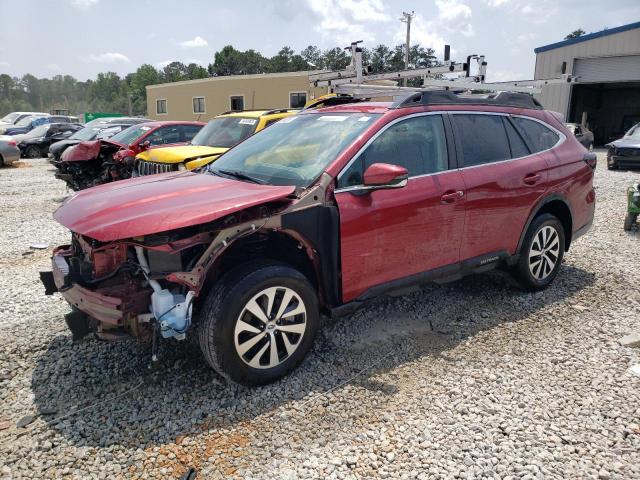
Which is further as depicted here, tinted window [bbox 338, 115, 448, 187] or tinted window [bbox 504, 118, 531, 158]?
tinted window [bbox 504, 118, 531, 158]

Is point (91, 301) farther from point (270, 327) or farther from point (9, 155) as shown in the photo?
point (9, 155)

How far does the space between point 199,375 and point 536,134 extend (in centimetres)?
386

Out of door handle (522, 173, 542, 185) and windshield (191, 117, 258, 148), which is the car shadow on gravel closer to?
door handle (522, 173, 542, 185)

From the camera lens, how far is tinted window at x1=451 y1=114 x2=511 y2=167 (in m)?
4.19

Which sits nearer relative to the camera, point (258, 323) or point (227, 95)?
point (258, 323)

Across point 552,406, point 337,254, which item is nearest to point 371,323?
point 337,254

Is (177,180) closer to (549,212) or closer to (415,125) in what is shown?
(415,125)

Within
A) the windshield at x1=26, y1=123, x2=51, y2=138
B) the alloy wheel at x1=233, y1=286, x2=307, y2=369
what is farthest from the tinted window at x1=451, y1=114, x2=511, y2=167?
the windshield at x1=26, y1=123, x2=51, y2=138

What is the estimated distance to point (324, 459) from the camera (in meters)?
2.66

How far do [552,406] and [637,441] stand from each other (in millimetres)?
471

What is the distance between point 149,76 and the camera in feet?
345

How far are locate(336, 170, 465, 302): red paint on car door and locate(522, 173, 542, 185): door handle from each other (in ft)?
2.98

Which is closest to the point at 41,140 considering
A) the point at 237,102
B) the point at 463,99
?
the point at 237,102

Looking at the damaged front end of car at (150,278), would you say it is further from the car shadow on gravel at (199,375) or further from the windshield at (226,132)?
the windshield at (226,132)
